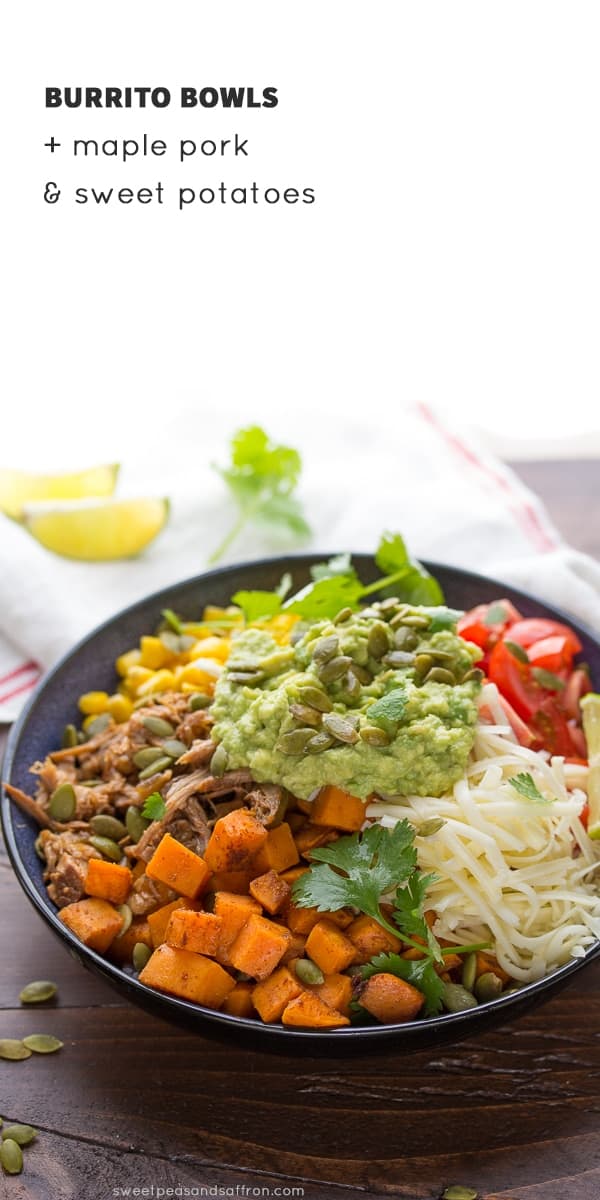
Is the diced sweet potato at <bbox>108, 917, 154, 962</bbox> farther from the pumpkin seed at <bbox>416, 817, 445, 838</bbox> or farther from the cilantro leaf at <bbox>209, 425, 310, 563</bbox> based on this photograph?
the cilantro leaf at <bbox>209, 425, 310, 563</bbox>

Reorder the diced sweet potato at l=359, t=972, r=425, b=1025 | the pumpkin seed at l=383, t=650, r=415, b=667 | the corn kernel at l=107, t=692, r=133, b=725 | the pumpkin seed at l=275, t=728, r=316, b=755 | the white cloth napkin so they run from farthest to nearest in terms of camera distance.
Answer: the white cloth napkin → the corn kernel at l=107, t=692, r=133, b=725 → the pumpkin seed at l=383, t=650, r=415, b=667 → the pumpkin seed at l=275, t=728, r=316, b=755 → the diced sweet potato at l=359, t=972, r=425, b=1025

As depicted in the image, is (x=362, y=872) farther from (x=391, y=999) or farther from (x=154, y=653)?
(x=154, y=653)

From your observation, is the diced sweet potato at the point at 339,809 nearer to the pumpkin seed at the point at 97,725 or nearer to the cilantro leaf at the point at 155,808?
the cilantro leaf at the point at 155,808

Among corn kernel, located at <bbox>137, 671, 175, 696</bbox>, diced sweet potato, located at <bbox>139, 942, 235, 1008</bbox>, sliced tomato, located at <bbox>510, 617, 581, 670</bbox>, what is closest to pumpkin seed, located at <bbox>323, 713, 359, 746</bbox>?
diced sweet potato, located at <bbox>139, 942, 235, 1008</bbox>

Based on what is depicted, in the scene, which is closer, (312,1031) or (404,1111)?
(312,1031)

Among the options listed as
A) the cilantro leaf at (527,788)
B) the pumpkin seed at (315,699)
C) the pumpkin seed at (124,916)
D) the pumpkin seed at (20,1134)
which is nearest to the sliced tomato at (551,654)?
the cilantro leaf at (527,788)

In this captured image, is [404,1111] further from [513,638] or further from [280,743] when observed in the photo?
[513,638]

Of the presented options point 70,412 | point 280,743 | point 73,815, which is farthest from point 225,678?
point 70,412

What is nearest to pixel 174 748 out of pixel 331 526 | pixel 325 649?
pixel 325 649
